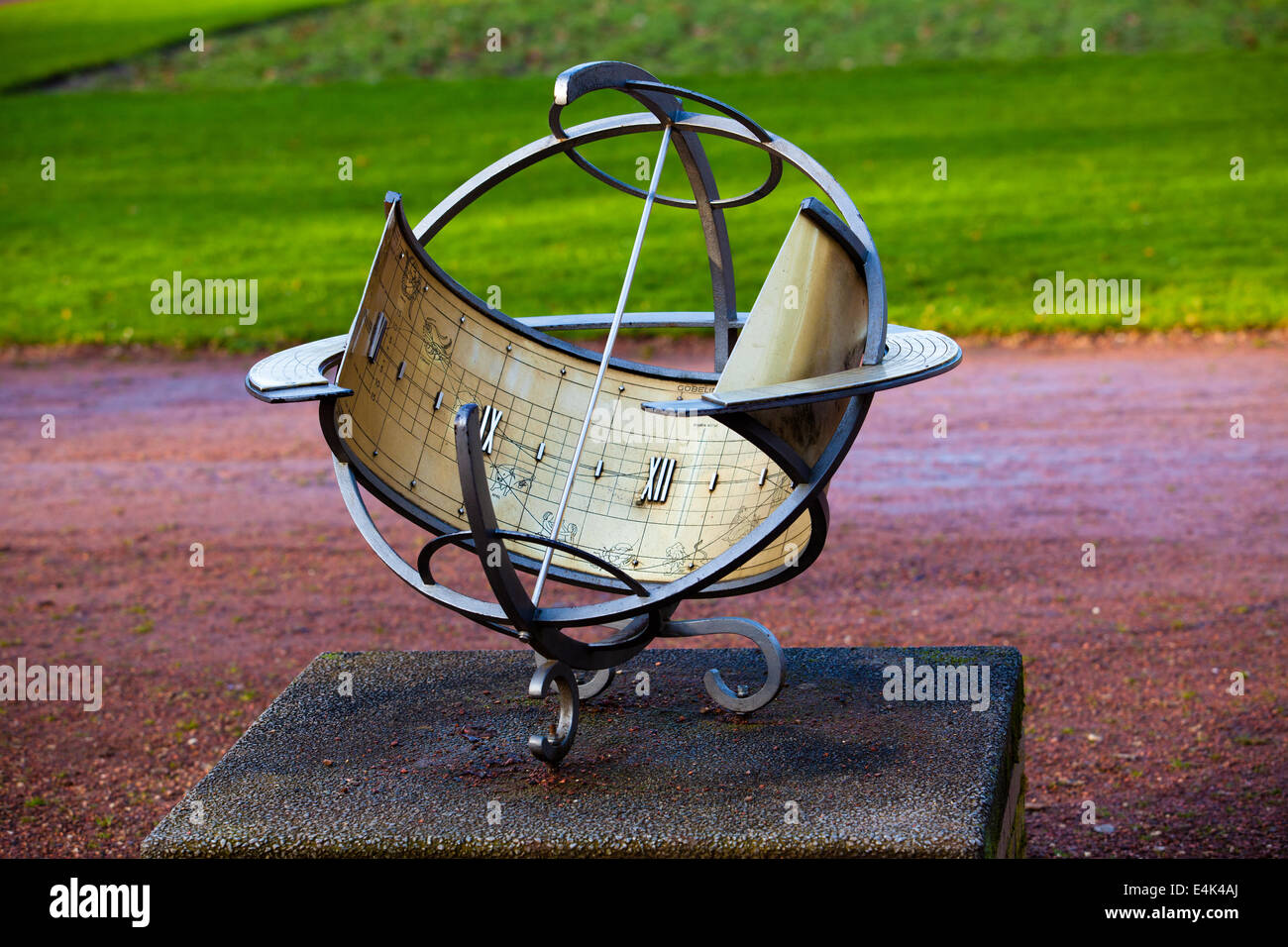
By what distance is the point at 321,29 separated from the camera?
106 ft

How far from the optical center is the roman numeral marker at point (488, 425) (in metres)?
5.01

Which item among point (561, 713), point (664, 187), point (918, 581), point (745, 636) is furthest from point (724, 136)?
point (664, 187)

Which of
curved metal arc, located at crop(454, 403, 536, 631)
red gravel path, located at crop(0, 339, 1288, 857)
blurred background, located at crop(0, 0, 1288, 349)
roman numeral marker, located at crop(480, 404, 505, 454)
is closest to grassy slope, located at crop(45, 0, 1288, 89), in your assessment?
blurred background, located at crop(0, 0, 1288, 349)

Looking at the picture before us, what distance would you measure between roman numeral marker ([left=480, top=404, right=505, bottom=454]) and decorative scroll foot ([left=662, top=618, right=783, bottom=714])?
901 millimetres

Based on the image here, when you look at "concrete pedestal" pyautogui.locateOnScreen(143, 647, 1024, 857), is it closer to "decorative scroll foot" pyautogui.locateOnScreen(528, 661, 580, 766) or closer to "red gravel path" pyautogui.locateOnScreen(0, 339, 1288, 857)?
"decorative scroll foot" pyautogui.locateOnScreen(528, 661, 580, 766)

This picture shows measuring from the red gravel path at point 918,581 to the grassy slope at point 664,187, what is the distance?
8.54 feet

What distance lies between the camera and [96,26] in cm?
3459

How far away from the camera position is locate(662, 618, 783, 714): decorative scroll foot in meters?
4.77

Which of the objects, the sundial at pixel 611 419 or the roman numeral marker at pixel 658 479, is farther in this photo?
the roman numeral marker at pixel 658 479

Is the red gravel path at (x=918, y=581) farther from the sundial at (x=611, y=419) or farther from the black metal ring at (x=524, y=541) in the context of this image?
the black metal ring at (x=524, y=541)

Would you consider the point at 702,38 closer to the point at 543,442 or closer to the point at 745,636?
the point at 543,442

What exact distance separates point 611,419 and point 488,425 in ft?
1.51

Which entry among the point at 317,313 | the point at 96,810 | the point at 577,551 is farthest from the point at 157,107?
the point at 577,551

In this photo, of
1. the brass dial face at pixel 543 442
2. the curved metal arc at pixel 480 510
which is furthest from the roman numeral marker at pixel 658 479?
the curved metal arc at pixel 480 510
